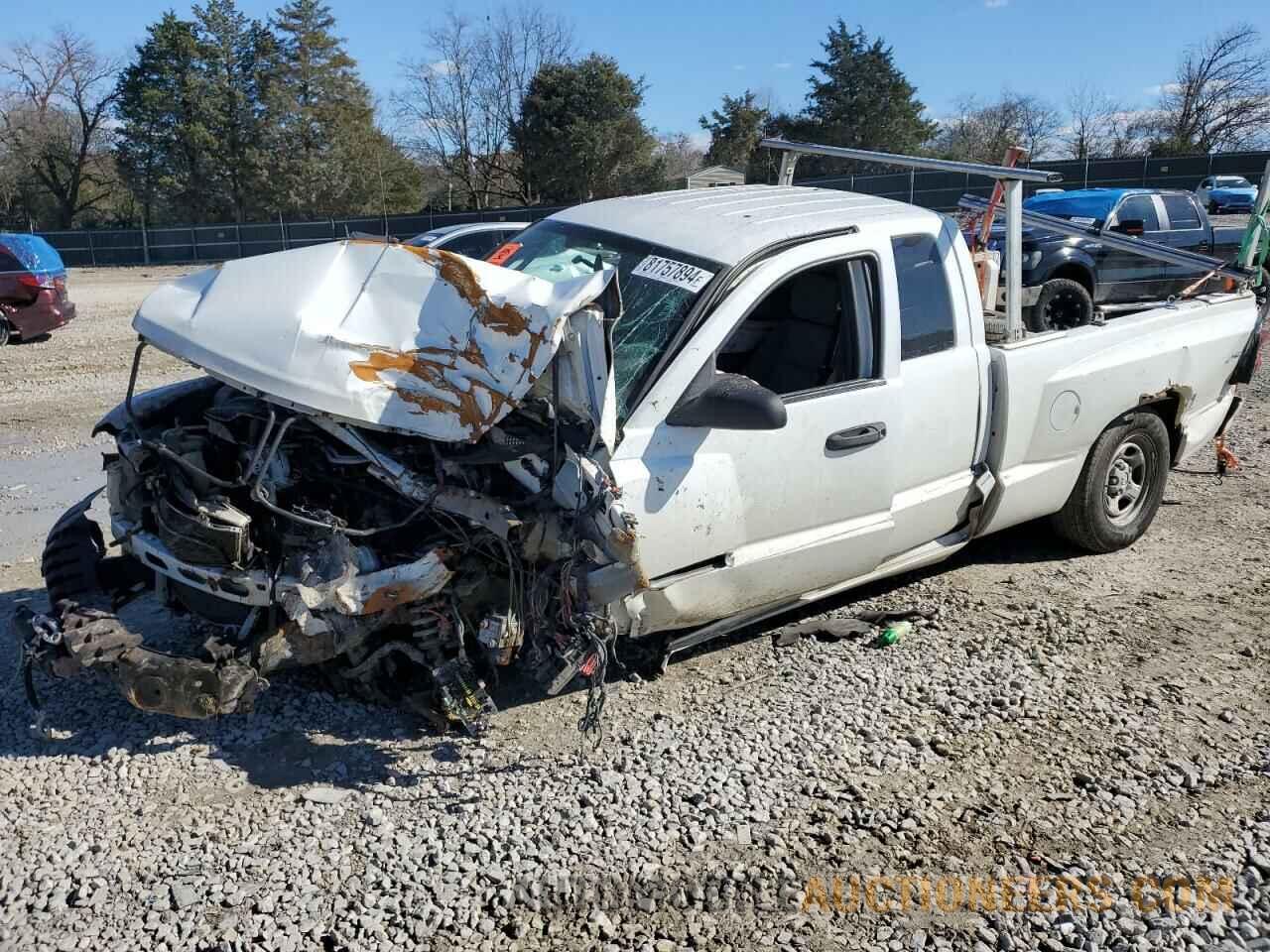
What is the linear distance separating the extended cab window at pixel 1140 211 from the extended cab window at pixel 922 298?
428 inches

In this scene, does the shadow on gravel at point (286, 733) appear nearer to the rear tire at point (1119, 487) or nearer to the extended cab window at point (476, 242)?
the rear tire at point (1119, 487)

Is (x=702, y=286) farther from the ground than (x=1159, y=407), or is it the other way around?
(x=702, y=286)

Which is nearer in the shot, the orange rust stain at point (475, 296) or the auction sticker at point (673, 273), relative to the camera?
the orange rust stain at point (475, 296)

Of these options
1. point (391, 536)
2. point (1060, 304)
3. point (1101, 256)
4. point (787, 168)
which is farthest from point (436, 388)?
point (1101, 256)

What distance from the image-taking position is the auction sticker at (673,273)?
4094 mm

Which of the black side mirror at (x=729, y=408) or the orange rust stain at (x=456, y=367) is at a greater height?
the orange rust stain at (x=456, y=367)

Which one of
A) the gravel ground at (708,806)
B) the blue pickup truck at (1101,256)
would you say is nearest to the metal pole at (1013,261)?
the gravel ground at (708,806)

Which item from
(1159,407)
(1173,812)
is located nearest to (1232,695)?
(1173,812)

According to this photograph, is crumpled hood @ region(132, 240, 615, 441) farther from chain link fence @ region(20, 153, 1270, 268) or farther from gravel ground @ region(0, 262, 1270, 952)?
chain link fence @ region(20, 153, 1270, 268)

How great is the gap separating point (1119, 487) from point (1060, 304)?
18.5ft

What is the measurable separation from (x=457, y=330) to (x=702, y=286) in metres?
1.01

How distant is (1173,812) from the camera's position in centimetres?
357

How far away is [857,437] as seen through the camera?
4.28 m

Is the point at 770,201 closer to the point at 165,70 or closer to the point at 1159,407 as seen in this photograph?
the point at 1159,407
